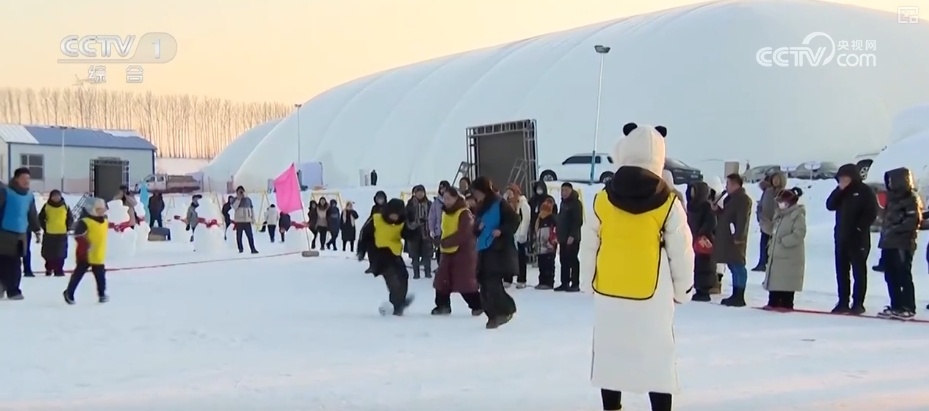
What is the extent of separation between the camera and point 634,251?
161 inches

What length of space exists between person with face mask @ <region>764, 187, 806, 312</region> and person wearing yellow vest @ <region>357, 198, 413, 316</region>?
→ 3688 millimetres

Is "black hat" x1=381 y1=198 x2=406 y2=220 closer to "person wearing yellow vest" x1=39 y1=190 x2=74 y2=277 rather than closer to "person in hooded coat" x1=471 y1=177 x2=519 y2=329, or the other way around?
"person in hooded coat" x1=471 y1=177 x2=519 y2=329

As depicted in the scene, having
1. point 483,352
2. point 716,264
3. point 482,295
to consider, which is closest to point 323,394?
point 483,352

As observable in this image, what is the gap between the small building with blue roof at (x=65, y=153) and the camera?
137ft

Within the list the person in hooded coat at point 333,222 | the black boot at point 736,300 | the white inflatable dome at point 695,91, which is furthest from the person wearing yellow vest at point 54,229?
the white inflatable dome at point 695,91

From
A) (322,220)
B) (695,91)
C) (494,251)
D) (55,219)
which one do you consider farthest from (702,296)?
(695,91)

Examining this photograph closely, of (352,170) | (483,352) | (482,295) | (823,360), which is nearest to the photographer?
(823,360)

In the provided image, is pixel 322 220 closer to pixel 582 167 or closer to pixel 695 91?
pixel 582 167

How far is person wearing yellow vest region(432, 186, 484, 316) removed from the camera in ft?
27.0

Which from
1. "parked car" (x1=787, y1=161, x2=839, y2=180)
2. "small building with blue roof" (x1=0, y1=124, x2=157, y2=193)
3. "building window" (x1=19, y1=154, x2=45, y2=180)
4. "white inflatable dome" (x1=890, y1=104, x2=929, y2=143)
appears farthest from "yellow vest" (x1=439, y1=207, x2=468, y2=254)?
"building window" (x1=19, y1=154, x2=45, y2=180)

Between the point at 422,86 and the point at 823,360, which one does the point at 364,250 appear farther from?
the point at 422,86

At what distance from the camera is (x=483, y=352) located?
258 inches

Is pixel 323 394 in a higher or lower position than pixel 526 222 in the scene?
lower

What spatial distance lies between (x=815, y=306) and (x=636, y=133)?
6.06 meters
